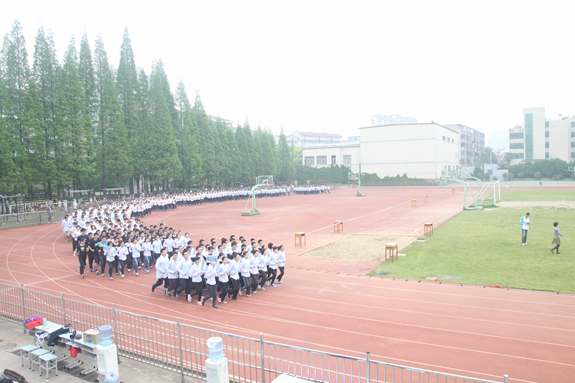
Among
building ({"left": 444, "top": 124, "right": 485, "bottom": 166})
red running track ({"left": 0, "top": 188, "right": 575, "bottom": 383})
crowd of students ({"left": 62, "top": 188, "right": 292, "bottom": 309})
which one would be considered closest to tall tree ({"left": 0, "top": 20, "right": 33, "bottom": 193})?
red running track ({"left": 0, "top": 188, "right": 575, "bottom": 383})

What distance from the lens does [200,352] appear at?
6.21 m

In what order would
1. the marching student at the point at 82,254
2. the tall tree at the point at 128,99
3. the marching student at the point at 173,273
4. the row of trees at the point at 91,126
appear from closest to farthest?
the marching student at the point at 173,273
the marching student at the point at 82,254
the row of trees at the point at 91,126
the tall tree at the point at 128,99

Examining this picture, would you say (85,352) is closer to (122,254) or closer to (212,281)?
(212,281)

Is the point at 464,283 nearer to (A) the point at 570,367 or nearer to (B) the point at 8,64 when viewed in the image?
(A) the point at 570,367

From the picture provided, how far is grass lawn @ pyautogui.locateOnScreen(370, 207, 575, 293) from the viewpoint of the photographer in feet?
38.4

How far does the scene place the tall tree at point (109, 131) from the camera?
38.8 meters

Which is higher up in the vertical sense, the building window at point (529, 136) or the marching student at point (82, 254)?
the building window at point (529, 136)

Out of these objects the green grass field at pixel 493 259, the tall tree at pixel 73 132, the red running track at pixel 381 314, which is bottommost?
the red running track at pixel 381 314

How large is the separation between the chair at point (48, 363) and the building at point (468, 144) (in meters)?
115

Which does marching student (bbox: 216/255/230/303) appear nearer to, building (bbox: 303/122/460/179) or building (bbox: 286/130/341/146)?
building (bbox: 303/122/460/179)

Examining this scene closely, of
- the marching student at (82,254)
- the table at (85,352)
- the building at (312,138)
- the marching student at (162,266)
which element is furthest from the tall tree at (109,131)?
the building at (312,138)

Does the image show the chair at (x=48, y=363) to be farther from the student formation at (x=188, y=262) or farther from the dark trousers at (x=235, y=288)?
the dark trousers at (x=235, y=288)

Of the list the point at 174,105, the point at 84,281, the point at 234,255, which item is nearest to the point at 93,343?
the point at 234,255

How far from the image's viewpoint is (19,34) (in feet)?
108
